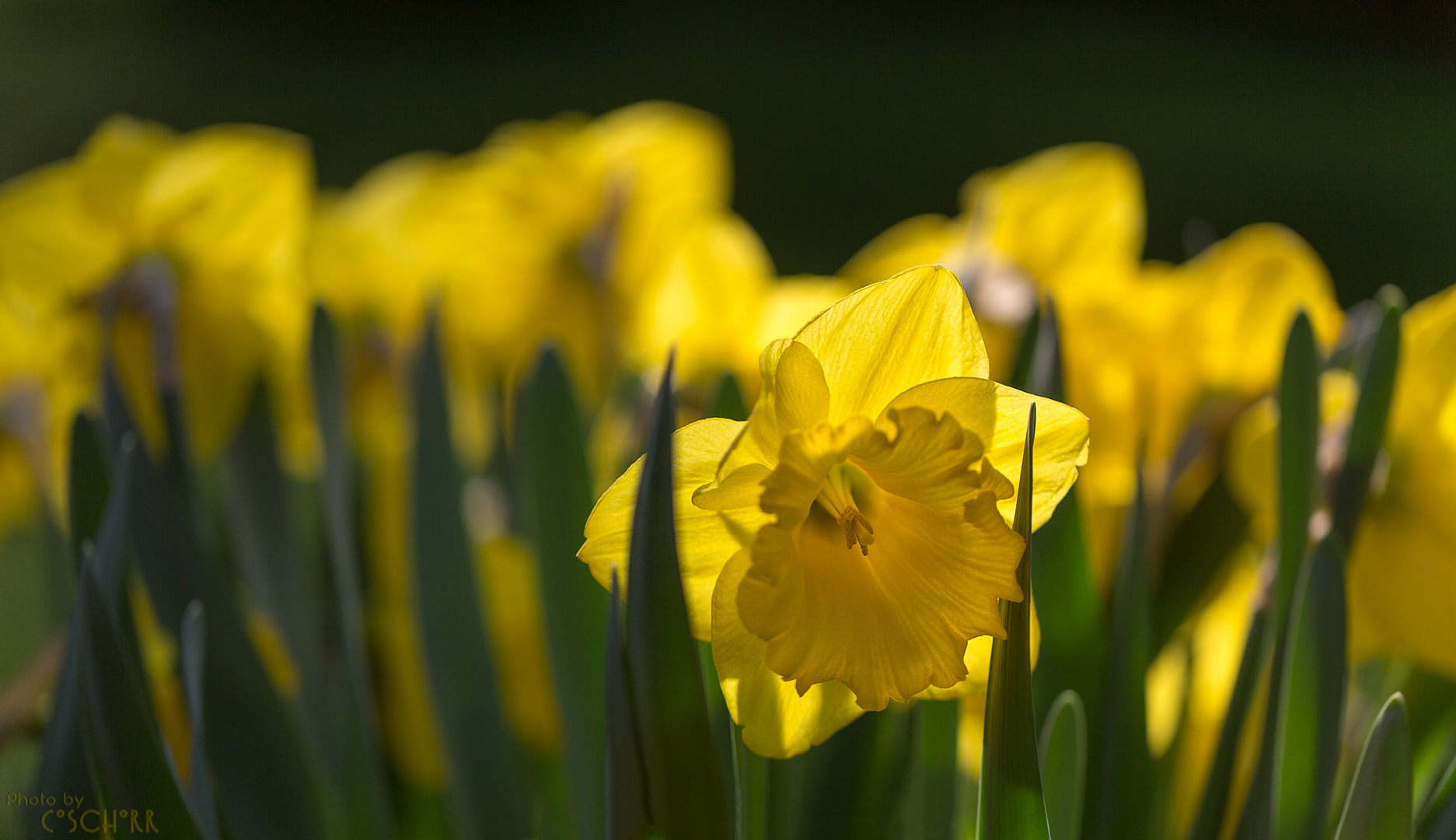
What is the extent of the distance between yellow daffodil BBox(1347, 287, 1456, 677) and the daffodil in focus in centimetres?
19

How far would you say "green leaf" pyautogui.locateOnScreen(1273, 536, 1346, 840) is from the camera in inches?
11.8

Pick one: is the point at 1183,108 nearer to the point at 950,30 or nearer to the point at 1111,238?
the point at 950,30

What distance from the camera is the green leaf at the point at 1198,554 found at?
1.38 ft

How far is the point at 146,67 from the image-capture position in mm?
2498

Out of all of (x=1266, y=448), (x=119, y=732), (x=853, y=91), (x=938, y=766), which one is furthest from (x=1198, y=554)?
(x=853, y=91)

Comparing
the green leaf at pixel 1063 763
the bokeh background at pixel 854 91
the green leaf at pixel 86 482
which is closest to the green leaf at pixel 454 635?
the green leaf at pixel 86 482

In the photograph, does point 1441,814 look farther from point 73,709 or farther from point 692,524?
point 73,709

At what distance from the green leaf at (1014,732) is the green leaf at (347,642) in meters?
0.23

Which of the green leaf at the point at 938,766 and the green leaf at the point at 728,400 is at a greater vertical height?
the green leaf at the point at 728,400

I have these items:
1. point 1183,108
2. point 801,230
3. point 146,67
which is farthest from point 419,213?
point 1183,108

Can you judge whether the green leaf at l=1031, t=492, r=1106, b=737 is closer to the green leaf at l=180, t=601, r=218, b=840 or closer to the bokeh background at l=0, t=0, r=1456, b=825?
the green leaf at l=180, t=601, r=218, b=840

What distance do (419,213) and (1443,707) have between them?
1.70ft

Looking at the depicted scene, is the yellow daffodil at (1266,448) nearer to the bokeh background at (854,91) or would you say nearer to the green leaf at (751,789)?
the green leaf at (751,789)

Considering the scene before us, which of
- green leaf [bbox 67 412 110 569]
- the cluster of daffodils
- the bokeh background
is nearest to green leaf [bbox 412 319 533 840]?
the cluster of daffodils
